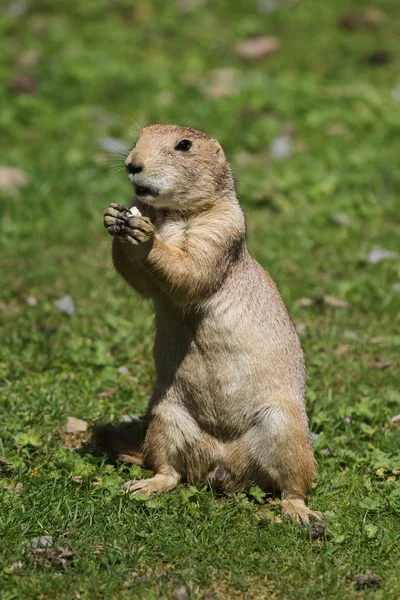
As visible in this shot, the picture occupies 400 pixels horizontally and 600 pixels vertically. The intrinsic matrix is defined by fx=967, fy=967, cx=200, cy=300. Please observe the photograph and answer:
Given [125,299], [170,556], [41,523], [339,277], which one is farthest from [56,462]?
[339,277]

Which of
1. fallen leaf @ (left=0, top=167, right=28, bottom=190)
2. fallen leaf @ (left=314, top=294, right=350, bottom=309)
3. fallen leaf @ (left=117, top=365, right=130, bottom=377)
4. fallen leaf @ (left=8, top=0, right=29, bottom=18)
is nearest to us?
fallen leaf @ (left=117, top=365, right=130, bottom=377)

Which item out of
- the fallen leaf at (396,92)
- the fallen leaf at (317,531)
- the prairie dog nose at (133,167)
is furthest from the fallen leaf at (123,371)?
the fallen leaf at (396,92)

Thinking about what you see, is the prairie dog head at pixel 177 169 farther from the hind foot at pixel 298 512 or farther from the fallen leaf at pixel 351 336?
the fallen leaf at pixel 351 336

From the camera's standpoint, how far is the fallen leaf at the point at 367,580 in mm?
3902

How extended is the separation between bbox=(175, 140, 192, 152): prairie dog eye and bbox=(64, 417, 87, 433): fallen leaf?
158cm

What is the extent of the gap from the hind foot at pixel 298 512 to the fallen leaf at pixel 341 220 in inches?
154

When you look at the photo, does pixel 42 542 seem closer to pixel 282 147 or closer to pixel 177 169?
pixel 177 169

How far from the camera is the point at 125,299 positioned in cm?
689

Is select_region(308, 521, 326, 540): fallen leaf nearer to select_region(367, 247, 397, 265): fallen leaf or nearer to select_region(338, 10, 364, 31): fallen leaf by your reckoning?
select_region(367, 247, 397, 265): fallen leaf

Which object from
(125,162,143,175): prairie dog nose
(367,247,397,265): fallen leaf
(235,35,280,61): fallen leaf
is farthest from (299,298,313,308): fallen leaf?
(235,35,280,61): fallen leaf

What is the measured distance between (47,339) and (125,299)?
2.88ft

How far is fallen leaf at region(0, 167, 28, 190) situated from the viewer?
8.56m

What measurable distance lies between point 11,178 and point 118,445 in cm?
443

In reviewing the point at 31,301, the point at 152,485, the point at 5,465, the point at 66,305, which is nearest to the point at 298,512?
the point at 152,485
